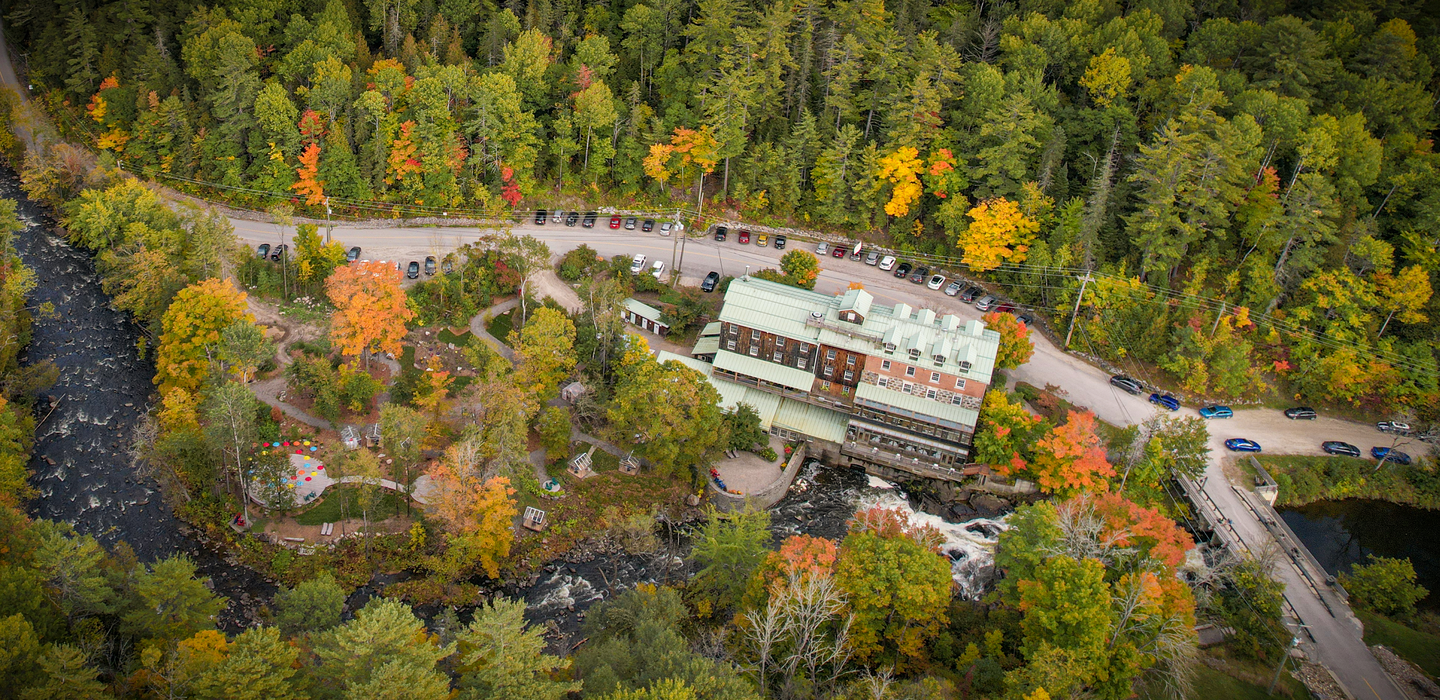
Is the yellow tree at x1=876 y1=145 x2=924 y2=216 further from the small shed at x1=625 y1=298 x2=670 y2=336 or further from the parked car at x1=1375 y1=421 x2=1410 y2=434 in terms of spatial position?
the parked car at x1=1375 y1=421 x2=1410 y2=434

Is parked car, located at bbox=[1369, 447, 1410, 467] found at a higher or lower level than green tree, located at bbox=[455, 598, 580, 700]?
higher

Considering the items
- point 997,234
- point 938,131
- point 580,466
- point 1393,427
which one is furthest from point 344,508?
point 1393,427

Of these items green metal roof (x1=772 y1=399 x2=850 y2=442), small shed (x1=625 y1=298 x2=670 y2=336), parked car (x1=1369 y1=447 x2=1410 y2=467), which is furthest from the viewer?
small shed (x1=625 y1=298 x2=670 y2=336)

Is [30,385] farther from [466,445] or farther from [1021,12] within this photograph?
[1021,12]

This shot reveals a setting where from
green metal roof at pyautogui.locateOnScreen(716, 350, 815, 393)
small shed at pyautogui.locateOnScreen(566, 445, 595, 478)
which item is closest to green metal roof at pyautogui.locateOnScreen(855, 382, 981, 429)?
green metal roof at pyautogui.locateOnScreen(716, 350, 815, 393)

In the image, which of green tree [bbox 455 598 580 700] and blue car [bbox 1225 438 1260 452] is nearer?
green tree [bbox 455 598 580 700]

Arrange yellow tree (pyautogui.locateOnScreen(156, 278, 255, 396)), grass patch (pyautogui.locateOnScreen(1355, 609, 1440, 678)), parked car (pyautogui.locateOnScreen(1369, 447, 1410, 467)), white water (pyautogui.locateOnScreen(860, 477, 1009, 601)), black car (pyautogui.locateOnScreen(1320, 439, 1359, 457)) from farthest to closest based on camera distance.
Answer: black car (pyautogui.locateOnScreen(1320, 439, 1359, 457)) < parked car (pyautogui.locateOnScreen(1369, 447, 1410, 467)) < yellow tree (pyautogui.locateOnScreen(156, 278, 255, 396)) < white water (pyautogui.locateOnScreen(860, 477, 1009, 601)) < grass patch (pyautogui.locateOnScreen(1355, 609, 1440, 678))

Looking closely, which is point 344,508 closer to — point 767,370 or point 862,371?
point 767,370
